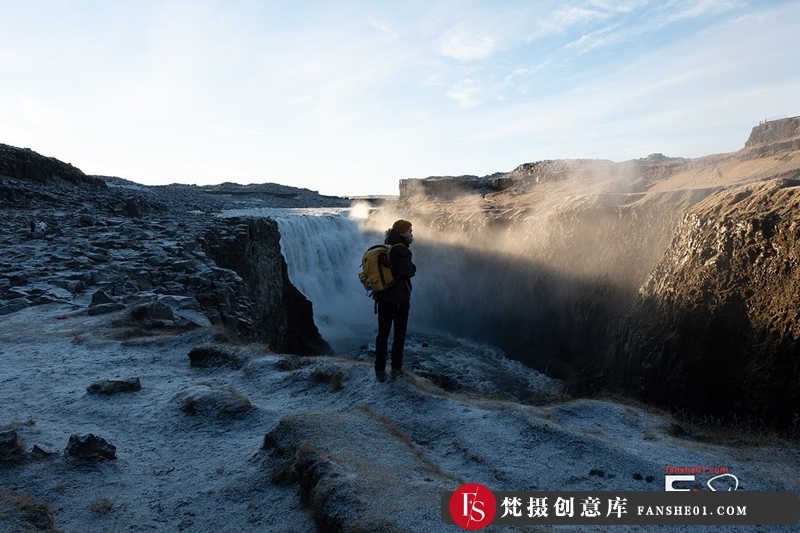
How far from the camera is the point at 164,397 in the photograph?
6.43 m

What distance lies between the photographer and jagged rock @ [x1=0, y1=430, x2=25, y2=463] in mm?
4645

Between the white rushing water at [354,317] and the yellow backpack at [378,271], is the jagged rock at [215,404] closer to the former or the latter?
the yellow backpack at [378,271]

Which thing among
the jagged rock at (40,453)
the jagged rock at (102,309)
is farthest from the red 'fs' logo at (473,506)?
the jagged rock at (102,309)

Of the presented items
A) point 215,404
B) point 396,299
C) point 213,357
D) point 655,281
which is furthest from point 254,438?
point 655,281

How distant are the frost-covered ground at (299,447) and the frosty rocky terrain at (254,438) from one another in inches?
0.7

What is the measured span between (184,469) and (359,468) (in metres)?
1.68

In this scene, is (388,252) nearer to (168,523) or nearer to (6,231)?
(168,523)

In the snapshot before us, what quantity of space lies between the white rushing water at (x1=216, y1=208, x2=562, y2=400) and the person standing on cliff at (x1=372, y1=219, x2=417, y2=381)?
34.5ft

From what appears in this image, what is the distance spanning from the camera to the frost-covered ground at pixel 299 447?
413 centimetres

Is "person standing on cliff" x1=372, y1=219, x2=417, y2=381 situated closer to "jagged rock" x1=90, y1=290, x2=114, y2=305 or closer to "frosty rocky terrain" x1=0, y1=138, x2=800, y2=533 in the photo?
"frosty rocky terrain" x1=0, y1=138, x2=800, y2=533

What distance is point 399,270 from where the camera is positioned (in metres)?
6.40

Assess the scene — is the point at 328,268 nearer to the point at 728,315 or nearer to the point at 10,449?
the point at 728,315

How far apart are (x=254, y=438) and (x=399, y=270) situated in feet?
7.90

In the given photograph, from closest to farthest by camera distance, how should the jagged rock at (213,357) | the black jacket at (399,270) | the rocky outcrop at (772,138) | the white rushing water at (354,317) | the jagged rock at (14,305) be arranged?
the black jacket at (399,270), the jagged rock at (213,357), the jagged rock at (14,305), the white rushing water at (354,317), the rocky outcrop at (772,138)
